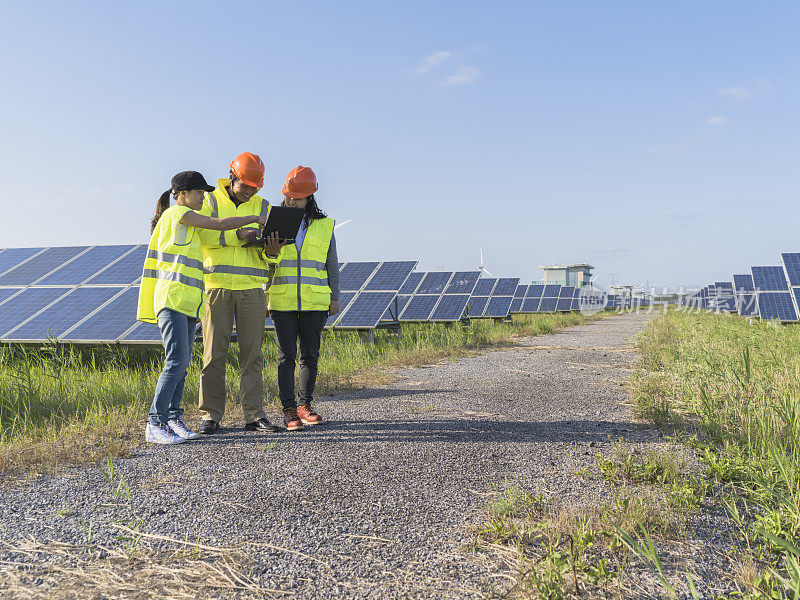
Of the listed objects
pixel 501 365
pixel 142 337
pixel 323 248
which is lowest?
pixel 501 365

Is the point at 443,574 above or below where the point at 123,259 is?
below

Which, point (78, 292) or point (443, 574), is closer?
point (443, 574)

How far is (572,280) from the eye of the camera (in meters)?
87.2

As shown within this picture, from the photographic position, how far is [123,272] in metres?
9.20

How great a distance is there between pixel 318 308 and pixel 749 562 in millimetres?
3343

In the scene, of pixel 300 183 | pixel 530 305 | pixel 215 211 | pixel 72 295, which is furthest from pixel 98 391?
pixel 530 305

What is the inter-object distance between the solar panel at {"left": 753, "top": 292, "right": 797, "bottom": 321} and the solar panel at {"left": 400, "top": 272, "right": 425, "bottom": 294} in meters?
10.1

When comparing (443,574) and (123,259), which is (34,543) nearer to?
(443,574)

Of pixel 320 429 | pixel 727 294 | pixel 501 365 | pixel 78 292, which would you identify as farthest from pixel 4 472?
pixel 727 294

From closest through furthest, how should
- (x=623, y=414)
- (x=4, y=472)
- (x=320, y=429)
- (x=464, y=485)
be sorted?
1. (x=464, y=485)
2. (x=4, y=472)
3. (x=320, y=429)
4. (x=623, y=414)

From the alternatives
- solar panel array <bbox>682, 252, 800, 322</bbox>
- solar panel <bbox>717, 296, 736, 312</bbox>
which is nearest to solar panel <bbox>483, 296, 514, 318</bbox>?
solar panel array <bbox>682, 252, 800, 322</bbox>

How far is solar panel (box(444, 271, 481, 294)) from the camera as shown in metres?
17.8

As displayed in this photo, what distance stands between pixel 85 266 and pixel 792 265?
55.3ft

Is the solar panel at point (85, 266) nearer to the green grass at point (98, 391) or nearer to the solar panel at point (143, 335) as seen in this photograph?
the green grass at point (98, 391)
